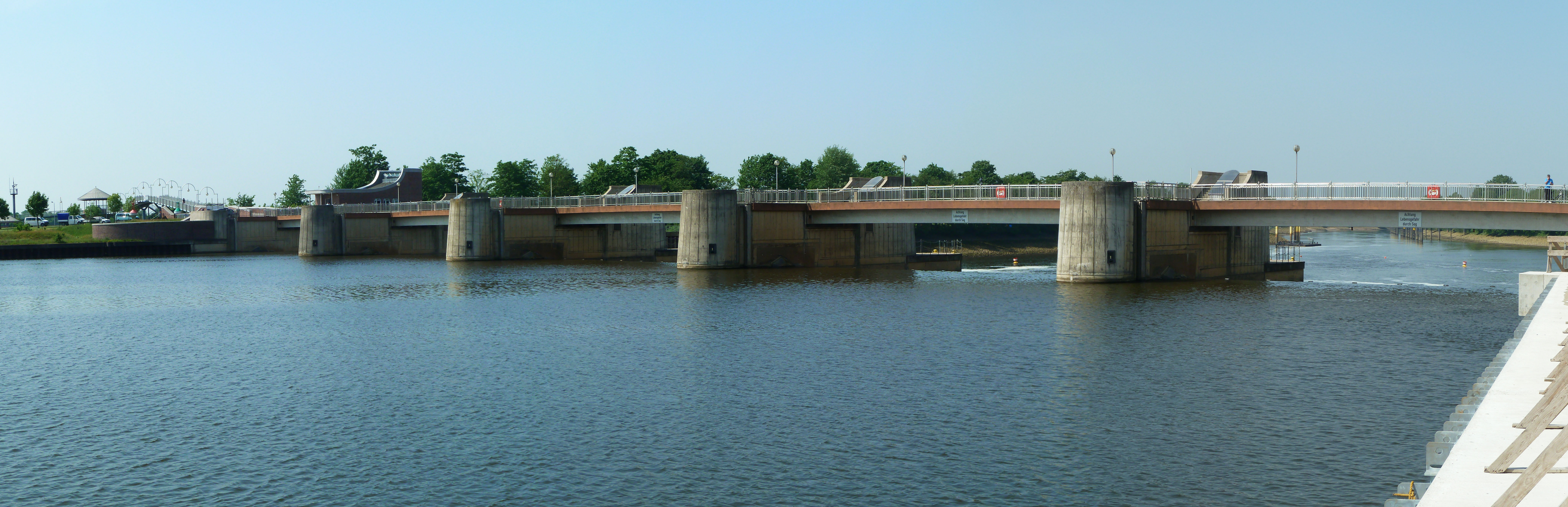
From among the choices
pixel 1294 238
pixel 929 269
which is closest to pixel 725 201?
pixel 929 269

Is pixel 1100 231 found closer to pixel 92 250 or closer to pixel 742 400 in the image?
pixel 742 400

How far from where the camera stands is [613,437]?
86.6 ft

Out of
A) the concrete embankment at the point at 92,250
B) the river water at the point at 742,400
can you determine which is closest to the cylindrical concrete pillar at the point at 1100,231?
the river water at the point at 742,400

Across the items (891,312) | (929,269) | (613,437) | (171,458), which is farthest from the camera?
(929,269)

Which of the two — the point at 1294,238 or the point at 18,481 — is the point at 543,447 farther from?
the point at 1294,238

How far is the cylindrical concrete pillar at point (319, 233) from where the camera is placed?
132 m

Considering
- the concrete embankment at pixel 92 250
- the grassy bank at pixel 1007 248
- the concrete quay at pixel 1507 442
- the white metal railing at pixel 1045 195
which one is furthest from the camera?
the grassy bank at pixel 1007 248

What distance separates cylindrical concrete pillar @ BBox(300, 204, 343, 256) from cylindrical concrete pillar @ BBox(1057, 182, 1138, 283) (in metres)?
93.4

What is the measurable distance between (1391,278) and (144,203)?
7583 inches

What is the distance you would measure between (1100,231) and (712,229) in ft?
105

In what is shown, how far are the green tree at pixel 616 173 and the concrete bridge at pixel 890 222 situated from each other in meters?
49.8

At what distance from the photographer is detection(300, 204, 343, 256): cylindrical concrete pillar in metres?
132

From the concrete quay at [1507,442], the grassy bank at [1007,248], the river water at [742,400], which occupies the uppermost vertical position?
the grassy bank at [1007,248]

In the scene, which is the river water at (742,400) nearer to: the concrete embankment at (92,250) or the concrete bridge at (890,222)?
the concrete bridge at (890,222)
